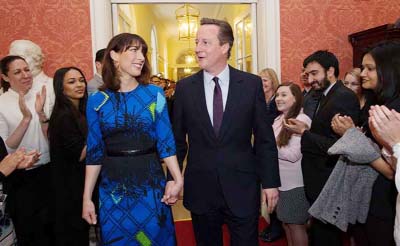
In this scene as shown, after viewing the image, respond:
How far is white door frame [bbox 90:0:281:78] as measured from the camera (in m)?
4.20

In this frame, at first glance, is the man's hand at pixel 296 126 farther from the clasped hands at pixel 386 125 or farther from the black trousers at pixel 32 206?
the black trousers at pixel 32 206

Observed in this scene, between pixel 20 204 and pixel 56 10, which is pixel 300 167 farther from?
pixel 56 10

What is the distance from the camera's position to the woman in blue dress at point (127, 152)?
190 cm

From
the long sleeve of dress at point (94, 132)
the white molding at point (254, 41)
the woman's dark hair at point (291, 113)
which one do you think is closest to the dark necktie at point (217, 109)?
the long sleeve of dress at point (94, 132)

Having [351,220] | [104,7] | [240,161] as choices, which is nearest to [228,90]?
[240,161]

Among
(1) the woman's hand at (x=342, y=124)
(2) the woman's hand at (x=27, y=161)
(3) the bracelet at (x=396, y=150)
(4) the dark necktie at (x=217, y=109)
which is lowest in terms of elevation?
(2) the woman's hand at (x=27, y=161)

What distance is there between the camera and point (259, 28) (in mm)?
4688

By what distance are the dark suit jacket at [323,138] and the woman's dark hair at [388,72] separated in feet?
1.78

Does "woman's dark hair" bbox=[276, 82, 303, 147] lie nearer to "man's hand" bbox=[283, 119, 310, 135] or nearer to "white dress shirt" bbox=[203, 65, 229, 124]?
"man's hand" bbox=[283, 119, 310, 135]

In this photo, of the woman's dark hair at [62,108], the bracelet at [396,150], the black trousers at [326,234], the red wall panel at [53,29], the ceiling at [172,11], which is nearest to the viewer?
the bracelet at [396,150]

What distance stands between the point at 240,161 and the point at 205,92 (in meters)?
0.45

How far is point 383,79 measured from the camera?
184 centimetres

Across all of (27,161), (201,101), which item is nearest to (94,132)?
(27,161)

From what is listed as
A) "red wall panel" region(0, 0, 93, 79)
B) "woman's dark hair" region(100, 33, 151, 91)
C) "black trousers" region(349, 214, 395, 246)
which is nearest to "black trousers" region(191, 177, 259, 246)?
"black trousers" region(349, 214, 395, 246)
